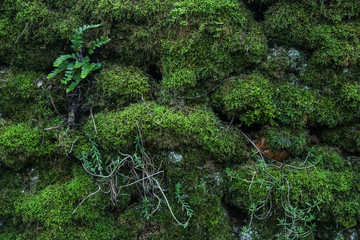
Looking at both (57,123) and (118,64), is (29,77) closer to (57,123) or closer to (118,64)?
(57,123)

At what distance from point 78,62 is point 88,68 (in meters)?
0.13

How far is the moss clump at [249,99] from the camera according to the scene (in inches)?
123

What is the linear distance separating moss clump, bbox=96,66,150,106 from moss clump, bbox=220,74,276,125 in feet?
3.35

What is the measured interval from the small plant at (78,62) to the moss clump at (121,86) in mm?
187

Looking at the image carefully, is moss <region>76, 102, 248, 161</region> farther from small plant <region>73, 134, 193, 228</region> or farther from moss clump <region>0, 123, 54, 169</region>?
moss clump <region>0, 123, 54, 169</region>

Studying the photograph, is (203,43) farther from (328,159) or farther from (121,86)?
(328,159)

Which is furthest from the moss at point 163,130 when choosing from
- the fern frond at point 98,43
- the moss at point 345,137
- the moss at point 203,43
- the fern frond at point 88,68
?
the moss at point 345,137

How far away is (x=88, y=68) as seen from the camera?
10.2 feet

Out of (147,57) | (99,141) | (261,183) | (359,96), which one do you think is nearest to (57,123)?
(99,141)

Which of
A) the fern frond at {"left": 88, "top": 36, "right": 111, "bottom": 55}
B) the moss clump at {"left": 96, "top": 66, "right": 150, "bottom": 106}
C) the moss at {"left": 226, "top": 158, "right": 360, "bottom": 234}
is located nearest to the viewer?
the moss at {"left": 226, "top": 158, "right": 360, "bottom": 234}

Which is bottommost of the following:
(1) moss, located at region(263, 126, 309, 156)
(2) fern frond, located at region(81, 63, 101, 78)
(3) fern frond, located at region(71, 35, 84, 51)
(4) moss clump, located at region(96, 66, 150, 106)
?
(1) moss, located at region(263, 126, 309, 156)

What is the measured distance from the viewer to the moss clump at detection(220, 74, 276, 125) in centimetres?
313

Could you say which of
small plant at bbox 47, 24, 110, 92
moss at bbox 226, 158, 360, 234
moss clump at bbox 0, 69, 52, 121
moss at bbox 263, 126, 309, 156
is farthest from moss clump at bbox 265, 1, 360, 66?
moss clump at bbox 0, 69, 52, 121

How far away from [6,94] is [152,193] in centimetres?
222
